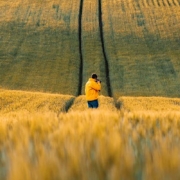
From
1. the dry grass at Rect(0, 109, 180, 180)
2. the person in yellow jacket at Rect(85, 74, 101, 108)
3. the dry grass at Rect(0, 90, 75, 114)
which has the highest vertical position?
the dry grass at Rect(0, 90, 75, 114)

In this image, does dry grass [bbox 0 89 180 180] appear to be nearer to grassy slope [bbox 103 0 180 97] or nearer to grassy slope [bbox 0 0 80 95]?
grassy slope [bbox 103 0 180 97]

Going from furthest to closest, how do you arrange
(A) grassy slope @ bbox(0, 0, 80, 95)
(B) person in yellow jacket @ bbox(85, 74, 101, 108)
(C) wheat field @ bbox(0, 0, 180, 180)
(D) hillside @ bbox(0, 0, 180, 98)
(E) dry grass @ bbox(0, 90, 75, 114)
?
(A) grassy slope @ bbox(0, 0, 80, 95)
(D) hillside @ bbox(0, 0, 180, 98)
(E) dry grass @ bbox(0, 90, 75, 114)
(B) person in yellow jacket @ bbox(85, 74, 101, 108)
(C) wheat field @ bbox(0, 0, 180, 180)

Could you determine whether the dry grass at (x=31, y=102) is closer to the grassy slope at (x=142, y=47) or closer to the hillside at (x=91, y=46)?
the hillside at (x=91, y=46)

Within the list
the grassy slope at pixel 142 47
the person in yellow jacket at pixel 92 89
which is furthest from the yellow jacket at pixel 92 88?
the grassy slope at pixel 142 47

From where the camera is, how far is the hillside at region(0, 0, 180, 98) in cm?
3788

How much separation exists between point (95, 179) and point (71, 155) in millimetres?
513

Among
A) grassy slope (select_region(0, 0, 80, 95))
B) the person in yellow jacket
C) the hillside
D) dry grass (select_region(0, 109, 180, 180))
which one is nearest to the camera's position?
dry grass (select_region(0, 109, 180, 180))

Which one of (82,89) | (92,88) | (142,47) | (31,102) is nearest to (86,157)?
(92,88)

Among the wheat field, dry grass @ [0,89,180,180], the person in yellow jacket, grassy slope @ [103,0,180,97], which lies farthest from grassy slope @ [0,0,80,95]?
dry grass @ [0,89,180,180]

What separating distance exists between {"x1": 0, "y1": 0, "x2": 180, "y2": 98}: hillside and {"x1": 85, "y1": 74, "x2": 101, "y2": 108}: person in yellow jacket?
15.5 m

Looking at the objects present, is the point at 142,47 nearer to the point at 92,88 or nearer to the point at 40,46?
the point at 40,46

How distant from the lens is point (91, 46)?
47375mm

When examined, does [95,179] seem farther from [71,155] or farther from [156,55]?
[156,55]

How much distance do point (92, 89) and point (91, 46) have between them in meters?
29.1
